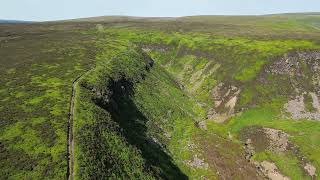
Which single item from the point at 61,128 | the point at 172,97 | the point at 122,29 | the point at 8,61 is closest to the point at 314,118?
the point at 172,97

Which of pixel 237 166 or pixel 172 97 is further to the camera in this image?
pixel 172 97

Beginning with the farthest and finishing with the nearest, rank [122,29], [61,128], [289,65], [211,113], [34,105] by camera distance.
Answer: [122,29]
[289,65]
[211,113]
[34,105]
[61,128]

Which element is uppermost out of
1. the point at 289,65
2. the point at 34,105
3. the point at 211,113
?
the point at 34,105

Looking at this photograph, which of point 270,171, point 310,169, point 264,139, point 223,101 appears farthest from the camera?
point 223,101

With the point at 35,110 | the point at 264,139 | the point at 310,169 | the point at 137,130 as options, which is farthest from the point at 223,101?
the point at 35,110

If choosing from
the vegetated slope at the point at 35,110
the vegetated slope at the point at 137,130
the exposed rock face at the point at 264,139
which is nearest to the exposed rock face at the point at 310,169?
the exposed rock face at the point at 264,139

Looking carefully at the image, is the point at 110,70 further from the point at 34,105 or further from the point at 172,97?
the point at 34,105

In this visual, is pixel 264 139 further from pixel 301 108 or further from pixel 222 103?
pixel 222 103
